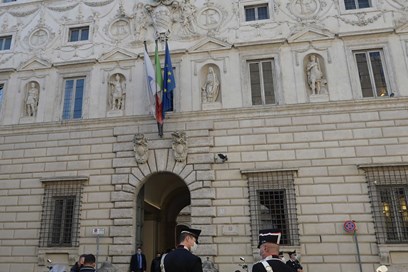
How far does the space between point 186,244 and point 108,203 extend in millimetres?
9620

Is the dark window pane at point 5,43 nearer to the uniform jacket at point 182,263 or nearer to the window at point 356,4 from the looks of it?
the window at point 356,4

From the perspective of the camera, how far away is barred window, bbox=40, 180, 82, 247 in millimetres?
14438

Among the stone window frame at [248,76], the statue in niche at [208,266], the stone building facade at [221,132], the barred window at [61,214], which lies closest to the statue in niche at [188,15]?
the stone building facade at [221,132]

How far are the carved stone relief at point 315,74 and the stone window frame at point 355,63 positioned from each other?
1.01m

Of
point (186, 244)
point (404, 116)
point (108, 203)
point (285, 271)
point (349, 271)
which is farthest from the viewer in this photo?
point (108, 203)

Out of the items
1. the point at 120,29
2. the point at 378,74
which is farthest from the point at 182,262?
the point at 120,29

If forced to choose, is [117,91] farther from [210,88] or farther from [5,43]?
[5,43]

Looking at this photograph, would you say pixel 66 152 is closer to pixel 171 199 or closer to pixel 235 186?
pixel 235 186

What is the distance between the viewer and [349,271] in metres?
12.2

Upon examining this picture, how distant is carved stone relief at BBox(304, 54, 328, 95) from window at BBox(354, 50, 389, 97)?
4.63 feet

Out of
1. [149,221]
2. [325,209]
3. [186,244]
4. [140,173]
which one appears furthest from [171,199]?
[186,244]

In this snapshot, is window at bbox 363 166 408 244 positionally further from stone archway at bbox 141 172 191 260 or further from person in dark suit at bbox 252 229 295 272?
person in dark suit at bbox 252 229 295 272

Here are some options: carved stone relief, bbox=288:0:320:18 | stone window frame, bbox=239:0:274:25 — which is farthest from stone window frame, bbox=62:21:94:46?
carved stone relief, bbox=288:0:320:18

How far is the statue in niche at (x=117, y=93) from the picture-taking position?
15648mm
